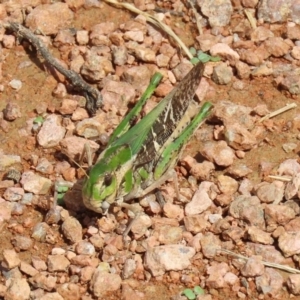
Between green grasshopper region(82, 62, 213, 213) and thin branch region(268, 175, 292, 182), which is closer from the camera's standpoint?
green grasshopper region(82, 62, 213, 213)

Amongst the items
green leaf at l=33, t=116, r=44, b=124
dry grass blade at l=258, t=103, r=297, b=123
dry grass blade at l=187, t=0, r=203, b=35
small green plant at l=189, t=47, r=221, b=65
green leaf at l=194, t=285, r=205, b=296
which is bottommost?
green leaf at l=194, t=285, r=205, b=296

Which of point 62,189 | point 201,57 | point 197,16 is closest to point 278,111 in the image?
point 201,57

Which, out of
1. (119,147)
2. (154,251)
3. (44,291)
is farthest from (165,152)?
(44,291)

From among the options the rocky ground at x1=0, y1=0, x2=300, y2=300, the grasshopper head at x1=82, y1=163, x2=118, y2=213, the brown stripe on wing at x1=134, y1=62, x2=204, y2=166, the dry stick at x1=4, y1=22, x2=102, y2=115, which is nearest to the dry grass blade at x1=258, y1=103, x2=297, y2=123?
the rocky ground at x1=0, y1=0, x2=300, y2=300

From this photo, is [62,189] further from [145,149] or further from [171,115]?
[171,115]

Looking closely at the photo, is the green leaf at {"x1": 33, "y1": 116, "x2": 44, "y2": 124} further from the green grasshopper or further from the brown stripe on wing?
the brown stripe on wing

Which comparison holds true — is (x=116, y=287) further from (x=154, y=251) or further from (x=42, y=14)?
(x=42, y=14)

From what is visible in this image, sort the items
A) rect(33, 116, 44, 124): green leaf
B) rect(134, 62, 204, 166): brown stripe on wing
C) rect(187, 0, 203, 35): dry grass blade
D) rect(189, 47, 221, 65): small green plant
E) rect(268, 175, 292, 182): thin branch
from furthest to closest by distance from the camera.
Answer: rect(187, 0, 203, 35): dry grass blade < rect(189, 47, 221, 65): small green plant < rect(33, 116, 44, 124): green leaf < rect(268, 175, 292, 182): thin branch < rect(134, 62, 204, 166): brown stripe on wing
